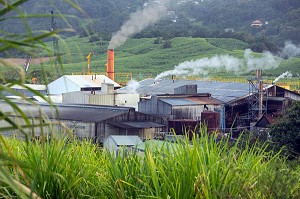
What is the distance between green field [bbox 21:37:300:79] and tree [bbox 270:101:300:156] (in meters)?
31.2

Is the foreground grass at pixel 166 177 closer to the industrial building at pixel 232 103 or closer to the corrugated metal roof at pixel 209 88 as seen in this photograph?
the industrial building at pixel 232 103

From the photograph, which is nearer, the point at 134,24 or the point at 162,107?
the point at 162,107

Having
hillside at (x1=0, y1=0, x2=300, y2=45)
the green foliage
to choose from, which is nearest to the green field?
the green foliage

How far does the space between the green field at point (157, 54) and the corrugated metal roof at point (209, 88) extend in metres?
13.5

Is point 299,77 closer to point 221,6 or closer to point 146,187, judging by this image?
point 221,6

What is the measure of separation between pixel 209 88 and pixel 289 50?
26.9 m

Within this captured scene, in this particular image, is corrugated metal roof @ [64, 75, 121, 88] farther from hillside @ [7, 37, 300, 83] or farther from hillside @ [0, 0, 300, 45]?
hillside @ [0, 0, 300, 45]

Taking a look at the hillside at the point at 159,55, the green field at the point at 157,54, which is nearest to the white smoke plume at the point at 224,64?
the hillside at the point at 159,55

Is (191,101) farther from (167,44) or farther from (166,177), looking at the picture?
(167,44)

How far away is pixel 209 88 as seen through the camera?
32875mm

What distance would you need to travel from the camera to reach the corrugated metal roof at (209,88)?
29.8m

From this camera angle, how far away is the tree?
58.2 ft

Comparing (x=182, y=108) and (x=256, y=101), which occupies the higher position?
(x=256, y=101)

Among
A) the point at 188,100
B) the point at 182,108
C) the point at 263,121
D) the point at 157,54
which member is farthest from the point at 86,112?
the point at 157,54
